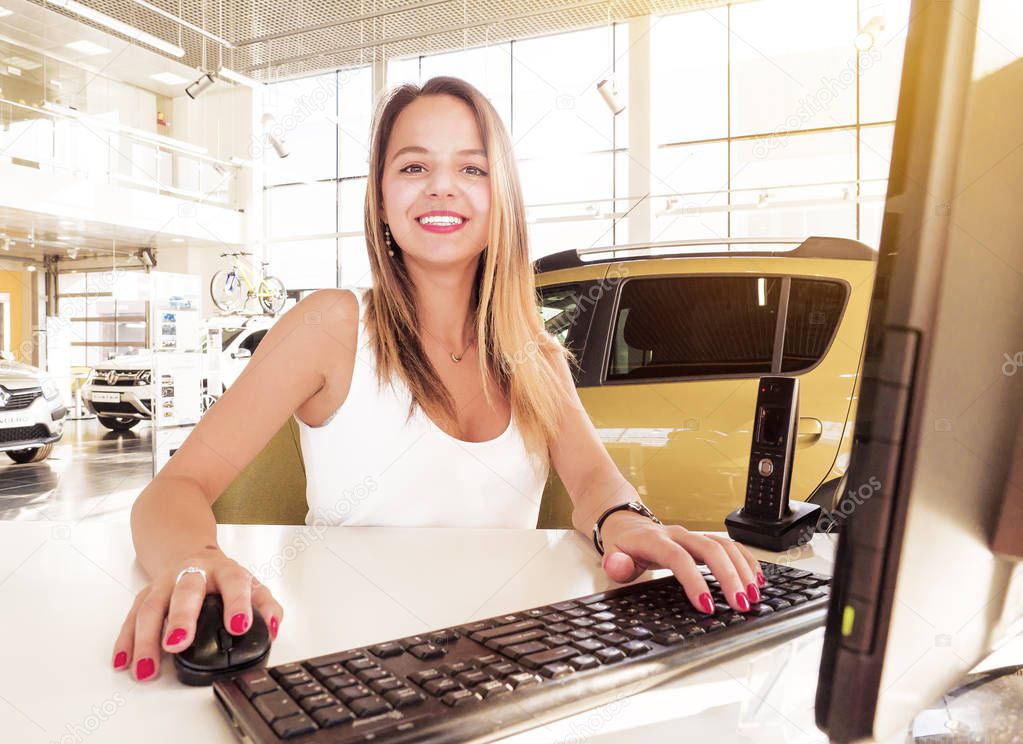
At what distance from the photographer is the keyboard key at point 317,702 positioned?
0.48 metres

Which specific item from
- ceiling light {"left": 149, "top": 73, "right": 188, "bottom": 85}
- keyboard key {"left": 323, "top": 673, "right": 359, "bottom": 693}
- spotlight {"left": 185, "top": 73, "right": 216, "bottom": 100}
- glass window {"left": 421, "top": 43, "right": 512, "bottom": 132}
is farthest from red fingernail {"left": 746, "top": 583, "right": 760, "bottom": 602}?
ceiling light {"left": 149, "top": 73, "right": 188, "bottom": 85}

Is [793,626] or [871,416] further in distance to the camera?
[793,626]

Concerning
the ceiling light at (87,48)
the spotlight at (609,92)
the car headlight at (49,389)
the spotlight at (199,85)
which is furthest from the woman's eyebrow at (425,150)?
the ceiling light at (87,48)

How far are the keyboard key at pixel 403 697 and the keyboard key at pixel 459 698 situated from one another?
1 centimetres

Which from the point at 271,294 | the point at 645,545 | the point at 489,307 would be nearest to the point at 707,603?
the point at 645,545

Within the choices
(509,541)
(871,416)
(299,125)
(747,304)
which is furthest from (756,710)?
(299,125)

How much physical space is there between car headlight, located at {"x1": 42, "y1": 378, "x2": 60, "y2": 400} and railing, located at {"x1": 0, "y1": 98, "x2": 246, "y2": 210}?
4308 mm

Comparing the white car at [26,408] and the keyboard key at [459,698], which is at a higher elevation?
the keyboard key at [459,698]

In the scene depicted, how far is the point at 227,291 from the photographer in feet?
42.9

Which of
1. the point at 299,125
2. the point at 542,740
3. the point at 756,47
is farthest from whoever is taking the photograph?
the point at 299,125

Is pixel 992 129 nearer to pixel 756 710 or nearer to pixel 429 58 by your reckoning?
pixel 756 710

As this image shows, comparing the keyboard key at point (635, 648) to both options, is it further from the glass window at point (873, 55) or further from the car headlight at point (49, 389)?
the car headlight at point (49, 389)

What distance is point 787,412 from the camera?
1.13 meters

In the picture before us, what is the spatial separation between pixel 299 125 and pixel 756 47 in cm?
732
